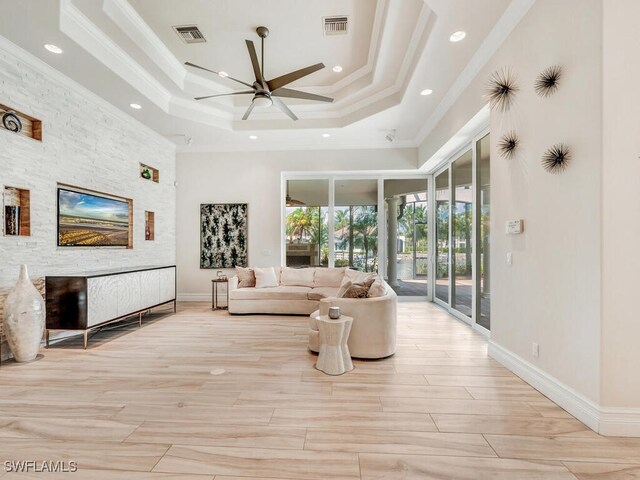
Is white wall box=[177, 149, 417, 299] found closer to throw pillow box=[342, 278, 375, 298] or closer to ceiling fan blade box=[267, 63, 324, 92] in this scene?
ceiling fan blade box=[267, 63, 324, 92]

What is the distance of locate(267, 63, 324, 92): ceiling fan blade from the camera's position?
10.4 feet

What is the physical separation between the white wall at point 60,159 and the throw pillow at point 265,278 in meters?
2.00

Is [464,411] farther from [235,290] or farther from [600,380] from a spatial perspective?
[235,290]

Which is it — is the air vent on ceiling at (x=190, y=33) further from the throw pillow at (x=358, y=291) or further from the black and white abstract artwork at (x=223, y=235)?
the throw pillow at (x=358, y=291)

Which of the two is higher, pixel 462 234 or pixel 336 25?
pixel 336 25

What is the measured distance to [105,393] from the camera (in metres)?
2.49

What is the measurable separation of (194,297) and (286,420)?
4.95 m

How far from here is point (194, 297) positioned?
21.1ft

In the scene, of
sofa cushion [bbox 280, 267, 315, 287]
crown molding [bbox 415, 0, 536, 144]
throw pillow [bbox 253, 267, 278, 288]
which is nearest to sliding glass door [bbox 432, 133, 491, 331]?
crown molding [bbox 415, 0, 536, 144]

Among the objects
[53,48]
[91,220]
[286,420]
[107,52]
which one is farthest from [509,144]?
[91,220]

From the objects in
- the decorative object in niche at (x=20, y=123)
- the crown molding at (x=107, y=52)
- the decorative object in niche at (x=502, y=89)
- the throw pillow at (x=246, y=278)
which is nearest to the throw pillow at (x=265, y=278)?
the throw pillow at (x=246, y=278)

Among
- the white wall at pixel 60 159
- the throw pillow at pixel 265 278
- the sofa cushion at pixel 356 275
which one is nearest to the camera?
the white wall at pixel 60 159

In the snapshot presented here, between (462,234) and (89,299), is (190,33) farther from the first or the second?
(462,234)

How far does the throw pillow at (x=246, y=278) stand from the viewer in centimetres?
568
